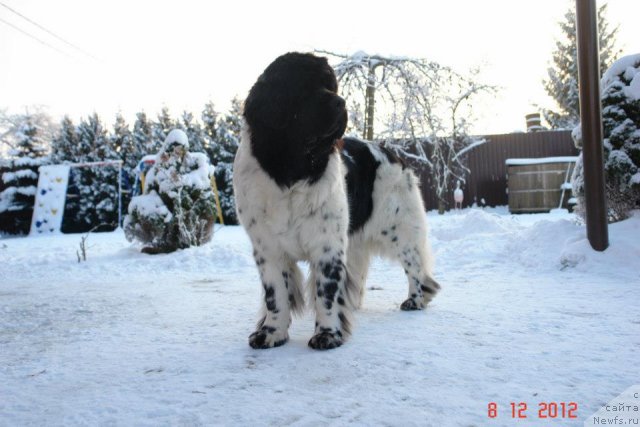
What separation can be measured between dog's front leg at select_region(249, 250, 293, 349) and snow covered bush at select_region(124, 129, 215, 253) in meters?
5.14

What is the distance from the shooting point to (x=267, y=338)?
2303 mm

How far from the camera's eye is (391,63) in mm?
9555

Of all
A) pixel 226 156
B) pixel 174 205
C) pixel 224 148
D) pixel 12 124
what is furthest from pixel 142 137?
pixel 12 124

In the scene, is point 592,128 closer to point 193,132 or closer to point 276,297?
point 276,297

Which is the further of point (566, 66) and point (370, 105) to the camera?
point (566, 66)

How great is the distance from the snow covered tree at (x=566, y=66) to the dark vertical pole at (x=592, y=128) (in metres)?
25.4

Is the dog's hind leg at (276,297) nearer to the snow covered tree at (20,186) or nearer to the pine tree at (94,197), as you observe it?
the pine tree at (94,197)

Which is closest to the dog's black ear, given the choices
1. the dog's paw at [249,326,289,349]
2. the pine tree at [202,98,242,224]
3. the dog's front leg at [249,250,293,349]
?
the dog's front leg at [249,250,293,349]

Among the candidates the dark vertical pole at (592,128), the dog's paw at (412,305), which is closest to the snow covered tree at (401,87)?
the dark vertical pole at (592,128)

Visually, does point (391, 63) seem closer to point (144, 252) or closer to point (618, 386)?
point (144, 252)

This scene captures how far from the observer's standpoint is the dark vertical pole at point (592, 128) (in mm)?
4113

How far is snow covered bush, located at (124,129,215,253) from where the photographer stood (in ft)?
23.7
